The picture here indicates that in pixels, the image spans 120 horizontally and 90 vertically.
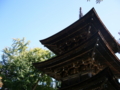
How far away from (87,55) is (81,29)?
268 cm

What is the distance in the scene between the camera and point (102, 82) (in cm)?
592

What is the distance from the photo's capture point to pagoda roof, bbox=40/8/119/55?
29.5 ft

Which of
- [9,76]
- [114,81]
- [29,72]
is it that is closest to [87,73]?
[114,81]

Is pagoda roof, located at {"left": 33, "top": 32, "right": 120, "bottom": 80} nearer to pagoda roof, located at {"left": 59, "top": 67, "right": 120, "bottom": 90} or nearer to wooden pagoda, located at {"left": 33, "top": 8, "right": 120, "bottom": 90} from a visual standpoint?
wooden pagoda, located at {"left": 33, "top": 8, "right": 120, "bottom": 90}

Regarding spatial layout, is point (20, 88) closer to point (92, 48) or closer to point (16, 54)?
point (16, 54)

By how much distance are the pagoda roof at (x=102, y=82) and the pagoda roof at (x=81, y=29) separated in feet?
14.3

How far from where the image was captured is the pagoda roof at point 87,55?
704 centimetres

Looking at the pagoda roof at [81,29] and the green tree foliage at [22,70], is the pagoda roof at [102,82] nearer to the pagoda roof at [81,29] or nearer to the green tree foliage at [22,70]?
the pagoda roof at [81,29]

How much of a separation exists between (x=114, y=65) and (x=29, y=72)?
42.7 feet

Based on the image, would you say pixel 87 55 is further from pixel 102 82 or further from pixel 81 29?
pixel 81 29

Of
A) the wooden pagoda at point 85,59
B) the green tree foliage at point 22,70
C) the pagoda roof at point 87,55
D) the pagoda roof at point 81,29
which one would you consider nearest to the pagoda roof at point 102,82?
the wooden pagoda at point 85,59

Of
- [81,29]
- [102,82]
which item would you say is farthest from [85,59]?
[81,29]

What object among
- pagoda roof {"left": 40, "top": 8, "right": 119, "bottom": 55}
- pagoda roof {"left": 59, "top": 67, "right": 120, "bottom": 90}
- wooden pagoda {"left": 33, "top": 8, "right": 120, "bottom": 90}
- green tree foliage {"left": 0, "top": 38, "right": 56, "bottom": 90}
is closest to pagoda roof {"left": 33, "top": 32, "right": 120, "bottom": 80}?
wooden pagoda {"left": 33, "top": 8, "right": 120, "bottom": 90}

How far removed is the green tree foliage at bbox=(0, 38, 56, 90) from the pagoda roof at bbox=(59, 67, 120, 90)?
12647mm
